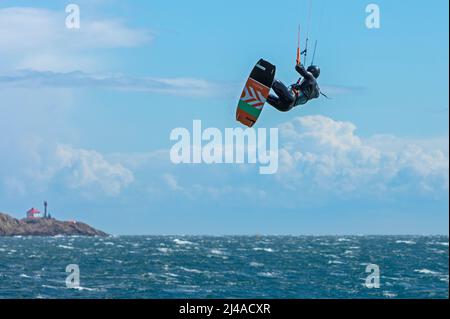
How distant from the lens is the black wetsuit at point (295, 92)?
21094mm

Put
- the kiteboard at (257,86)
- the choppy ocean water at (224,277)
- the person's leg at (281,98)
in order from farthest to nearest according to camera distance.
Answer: the choppy ocean water at (224,277), the person's leg at (281,98), the kiteboard at (257,86)

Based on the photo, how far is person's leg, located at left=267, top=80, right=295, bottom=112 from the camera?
829 inches

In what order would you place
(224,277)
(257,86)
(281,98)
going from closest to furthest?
(257,86) → (281,98) → (224,277)

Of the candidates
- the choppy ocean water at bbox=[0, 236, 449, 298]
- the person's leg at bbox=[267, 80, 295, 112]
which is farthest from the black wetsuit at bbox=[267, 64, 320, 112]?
the choppy ocean water at bbox=[0, 236, 449, 298]

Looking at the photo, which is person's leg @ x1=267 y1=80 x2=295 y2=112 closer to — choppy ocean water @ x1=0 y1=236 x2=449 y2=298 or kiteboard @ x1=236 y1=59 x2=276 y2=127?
kiteboard @ x1=236 y1=59 x2=276 y2=127

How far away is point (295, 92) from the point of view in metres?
21.4

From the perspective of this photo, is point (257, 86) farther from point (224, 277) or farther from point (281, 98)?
point (224, 277)

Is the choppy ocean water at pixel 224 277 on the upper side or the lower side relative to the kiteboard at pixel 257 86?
lower

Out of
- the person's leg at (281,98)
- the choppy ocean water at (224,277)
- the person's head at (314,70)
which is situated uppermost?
the person's head at (314,70)

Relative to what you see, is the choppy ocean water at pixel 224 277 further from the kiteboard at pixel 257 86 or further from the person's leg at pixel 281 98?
the kiteboard at pixel 257 86

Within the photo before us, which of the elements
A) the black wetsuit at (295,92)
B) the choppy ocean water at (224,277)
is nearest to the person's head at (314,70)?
the black wetsuit at (295,92)

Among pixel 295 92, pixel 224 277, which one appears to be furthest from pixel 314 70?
pixel 224 277

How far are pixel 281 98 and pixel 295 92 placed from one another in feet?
1.42
